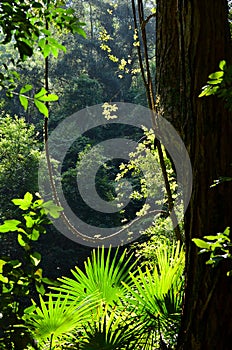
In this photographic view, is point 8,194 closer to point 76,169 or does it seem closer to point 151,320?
point 76,169

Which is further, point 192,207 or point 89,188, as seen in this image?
point 89,188

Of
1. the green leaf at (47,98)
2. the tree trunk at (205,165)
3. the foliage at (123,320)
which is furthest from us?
the foliage at (123,320)

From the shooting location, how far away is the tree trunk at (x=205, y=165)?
1262 mm

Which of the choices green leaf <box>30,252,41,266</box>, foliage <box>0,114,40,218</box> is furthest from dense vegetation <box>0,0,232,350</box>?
foliage <box>0,114,40,218</box>

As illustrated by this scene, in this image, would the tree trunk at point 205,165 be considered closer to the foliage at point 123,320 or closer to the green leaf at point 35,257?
the foliage at point 123,320

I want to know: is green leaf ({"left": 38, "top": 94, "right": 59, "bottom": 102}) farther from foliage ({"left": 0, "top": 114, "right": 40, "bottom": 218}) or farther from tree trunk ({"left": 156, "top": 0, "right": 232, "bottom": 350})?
foliage ({"left": 0, "top": 114, "right": 40, "bottom": 218})

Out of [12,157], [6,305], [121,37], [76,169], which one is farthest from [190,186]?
[121,37]

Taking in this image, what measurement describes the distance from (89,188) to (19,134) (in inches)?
118

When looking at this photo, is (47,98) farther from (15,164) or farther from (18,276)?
(15,164)

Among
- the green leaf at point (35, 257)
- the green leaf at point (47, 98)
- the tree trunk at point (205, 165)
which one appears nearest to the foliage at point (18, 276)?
the green leaf at point (35, 257)

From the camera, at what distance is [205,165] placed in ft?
4.27

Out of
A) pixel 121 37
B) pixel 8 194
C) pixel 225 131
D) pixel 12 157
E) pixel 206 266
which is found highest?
pixel 121 37

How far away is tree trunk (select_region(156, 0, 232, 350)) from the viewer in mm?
1262

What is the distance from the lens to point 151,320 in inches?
63.5
